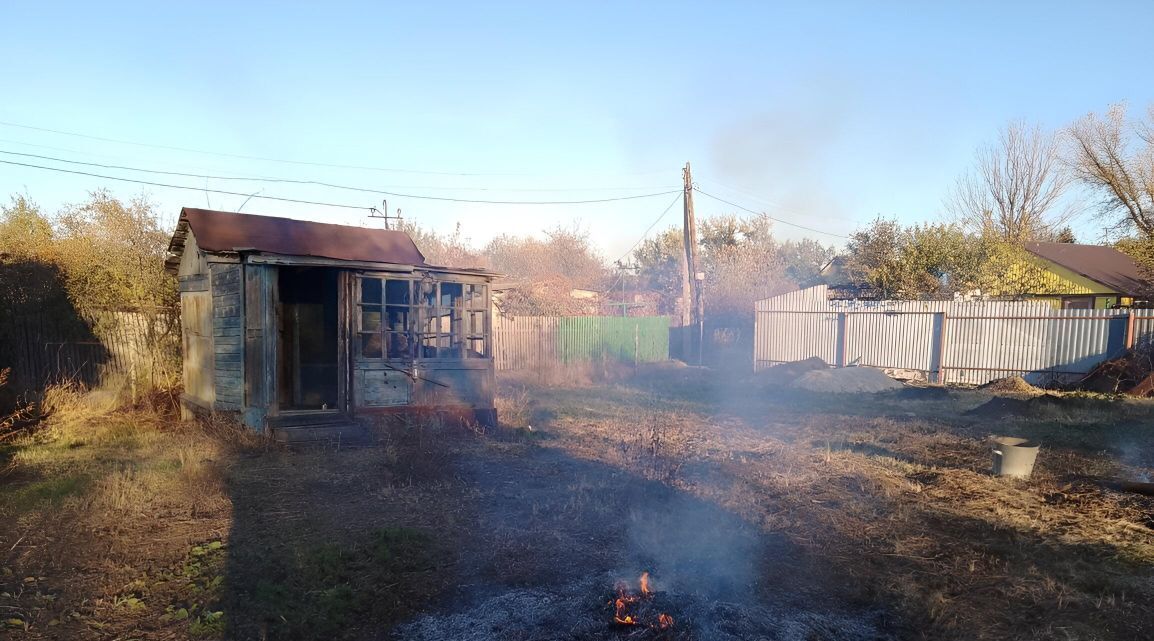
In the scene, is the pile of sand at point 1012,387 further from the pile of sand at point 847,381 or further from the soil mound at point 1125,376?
the pile of sand at point 847,381

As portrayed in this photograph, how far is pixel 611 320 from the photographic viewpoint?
65.6ft

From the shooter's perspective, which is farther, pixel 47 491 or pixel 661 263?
pixel 661 263

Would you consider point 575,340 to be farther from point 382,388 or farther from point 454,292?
point 382,388

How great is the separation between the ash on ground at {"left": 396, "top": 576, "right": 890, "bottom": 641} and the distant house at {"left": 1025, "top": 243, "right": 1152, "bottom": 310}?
74.1 ft

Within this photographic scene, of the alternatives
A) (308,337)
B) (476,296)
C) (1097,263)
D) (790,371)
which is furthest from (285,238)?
(1097,263)

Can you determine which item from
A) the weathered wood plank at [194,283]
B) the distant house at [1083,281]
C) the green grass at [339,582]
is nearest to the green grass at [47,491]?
the green grass at [339,582]

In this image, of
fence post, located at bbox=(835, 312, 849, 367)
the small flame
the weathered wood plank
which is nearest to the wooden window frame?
the weathered wood plank

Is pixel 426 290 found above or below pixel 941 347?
above

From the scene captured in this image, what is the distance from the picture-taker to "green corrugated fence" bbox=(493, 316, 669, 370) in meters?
18.1

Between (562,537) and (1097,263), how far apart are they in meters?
28.5

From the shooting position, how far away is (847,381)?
49.7ft

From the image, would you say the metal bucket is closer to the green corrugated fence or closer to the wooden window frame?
the wooden window frame

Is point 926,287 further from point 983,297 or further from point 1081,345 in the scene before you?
point 1081,345

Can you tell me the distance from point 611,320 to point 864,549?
15.1 m
